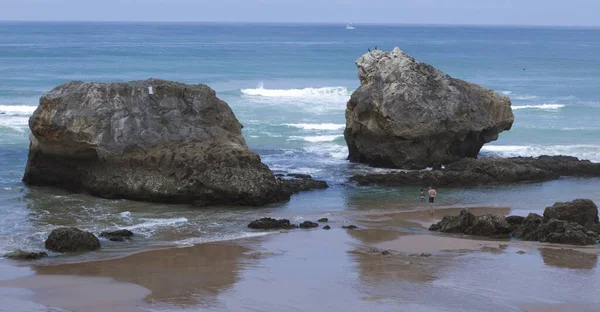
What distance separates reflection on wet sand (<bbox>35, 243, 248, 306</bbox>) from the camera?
18250 millimetres

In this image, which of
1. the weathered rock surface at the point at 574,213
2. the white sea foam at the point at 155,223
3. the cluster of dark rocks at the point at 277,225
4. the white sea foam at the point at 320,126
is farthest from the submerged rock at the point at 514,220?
the white sea foam at the point at 320,126

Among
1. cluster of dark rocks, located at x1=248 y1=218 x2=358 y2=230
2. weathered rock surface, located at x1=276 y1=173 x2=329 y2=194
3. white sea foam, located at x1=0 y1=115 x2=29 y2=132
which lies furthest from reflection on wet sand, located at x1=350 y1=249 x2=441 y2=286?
white sea foam, located at x1=0 y1=115 x2=29 y2=132

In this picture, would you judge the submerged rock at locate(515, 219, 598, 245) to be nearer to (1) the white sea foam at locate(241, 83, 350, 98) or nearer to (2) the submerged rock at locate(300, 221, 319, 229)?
(2) the submerged rock at locate(300, 221, 319, 229)

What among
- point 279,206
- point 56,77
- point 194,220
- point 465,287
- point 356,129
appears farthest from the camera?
point 56,77

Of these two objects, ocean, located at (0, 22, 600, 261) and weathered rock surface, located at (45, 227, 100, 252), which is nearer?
weathered rock surface, located at (45, 227, 100, 252)

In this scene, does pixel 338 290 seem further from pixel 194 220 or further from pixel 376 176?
pixel 376 176

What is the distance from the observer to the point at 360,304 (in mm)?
17531

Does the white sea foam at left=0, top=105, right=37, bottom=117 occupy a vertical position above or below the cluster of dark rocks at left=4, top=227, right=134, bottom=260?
above

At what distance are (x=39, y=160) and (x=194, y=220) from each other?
6620mm

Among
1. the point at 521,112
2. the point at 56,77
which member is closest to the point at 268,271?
the point at 521,112

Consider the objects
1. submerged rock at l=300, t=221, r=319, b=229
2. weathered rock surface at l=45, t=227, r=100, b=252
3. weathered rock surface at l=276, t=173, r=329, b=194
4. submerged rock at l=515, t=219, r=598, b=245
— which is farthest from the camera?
weathered rock surface at l=276, t=173, r=329, b=194

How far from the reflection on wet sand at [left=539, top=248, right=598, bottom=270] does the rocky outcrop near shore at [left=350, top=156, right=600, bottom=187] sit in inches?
359

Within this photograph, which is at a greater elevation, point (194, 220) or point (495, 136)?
point (495, 136)

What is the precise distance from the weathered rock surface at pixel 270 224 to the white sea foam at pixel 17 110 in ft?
82.9
